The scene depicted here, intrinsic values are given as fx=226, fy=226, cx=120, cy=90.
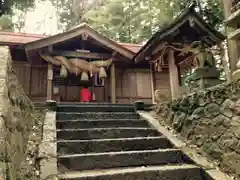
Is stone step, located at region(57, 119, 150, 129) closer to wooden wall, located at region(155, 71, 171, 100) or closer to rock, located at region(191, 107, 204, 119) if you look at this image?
rock, located at region(191, 107, 204, 119)

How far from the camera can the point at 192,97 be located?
400cm

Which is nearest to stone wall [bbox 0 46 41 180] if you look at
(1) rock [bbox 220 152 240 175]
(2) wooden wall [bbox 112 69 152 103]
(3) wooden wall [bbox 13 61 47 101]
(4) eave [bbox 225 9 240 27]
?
(1) rock [bbox 220 152 240 175]

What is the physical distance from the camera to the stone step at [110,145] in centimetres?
352

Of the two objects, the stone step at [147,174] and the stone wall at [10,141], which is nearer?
the stone wall at [10,141]

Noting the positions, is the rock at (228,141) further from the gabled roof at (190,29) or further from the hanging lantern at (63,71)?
the hanging lantern at (63,71)

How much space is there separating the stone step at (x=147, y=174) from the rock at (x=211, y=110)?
0.89 m

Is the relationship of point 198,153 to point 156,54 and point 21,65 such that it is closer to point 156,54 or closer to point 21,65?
point 156,54

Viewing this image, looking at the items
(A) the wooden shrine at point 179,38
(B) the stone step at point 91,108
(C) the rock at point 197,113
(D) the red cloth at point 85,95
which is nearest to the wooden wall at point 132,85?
(D) the red cloth at point 85,95

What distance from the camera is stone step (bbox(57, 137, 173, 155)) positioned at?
352 cm

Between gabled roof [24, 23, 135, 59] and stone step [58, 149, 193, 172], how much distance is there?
605 centimetres

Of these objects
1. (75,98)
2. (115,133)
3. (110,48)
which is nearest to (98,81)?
(75,98)

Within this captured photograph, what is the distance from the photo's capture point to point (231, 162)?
3059 millimetres

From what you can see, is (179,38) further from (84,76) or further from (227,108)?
(227,108)

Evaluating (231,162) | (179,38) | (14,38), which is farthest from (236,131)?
(14,38)
